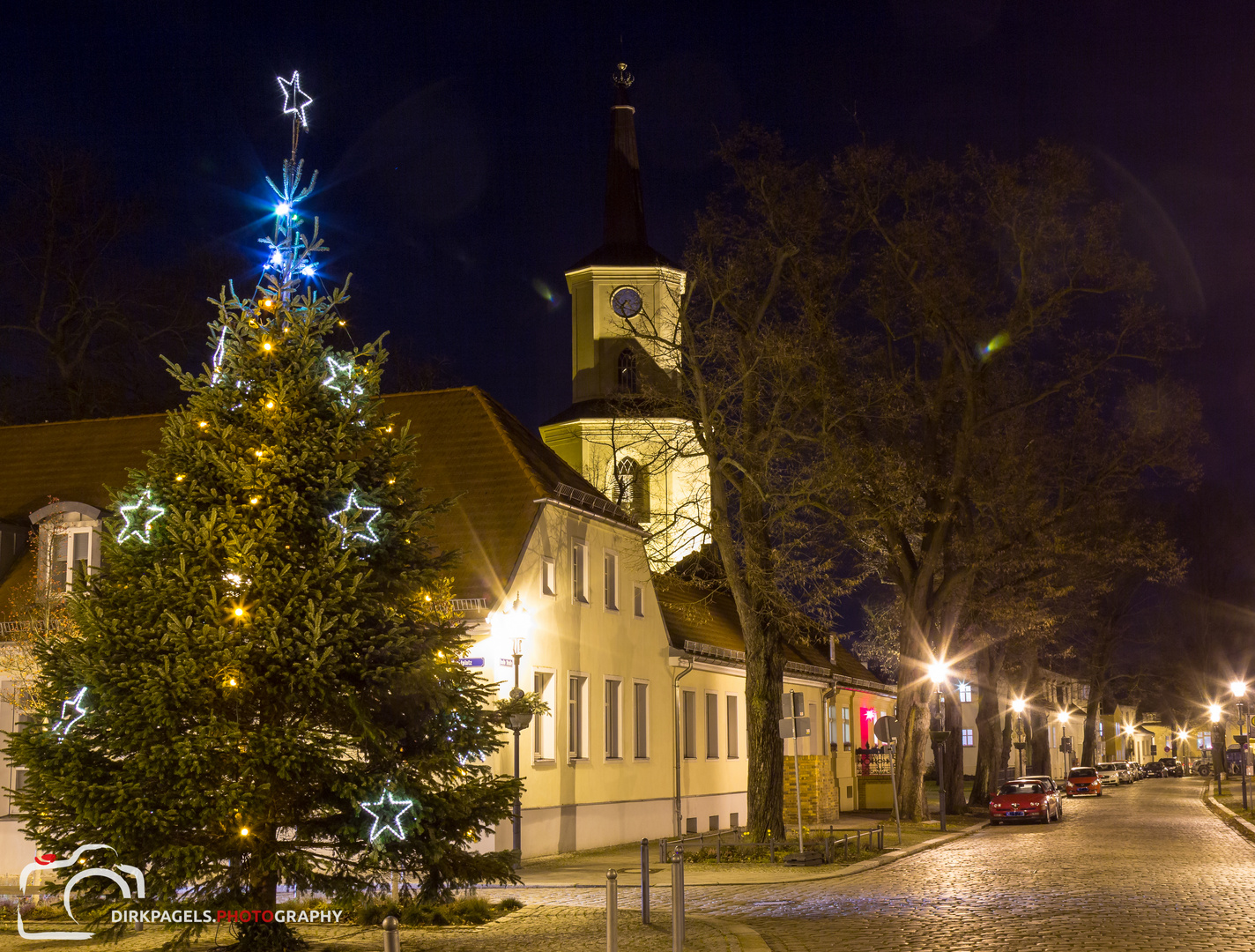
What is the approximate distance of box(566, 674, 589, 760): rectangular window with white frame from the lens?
1162 inches

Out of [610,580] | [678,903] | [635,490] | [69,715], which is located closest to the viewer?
[69,715]

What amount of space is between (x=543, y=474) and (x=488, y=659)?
513 centimetres

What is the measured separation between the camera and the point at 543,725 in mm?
28375

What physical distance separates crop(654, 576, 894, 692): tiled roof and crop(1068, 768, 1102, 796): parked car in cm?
2401

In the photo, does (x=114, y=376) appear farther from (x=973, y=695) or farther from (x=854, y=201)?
(x=973, y=695)

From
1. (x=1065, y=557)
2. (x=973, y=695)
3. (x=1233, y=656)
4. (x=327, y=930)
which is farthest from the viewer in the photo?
(x=973, y=695)

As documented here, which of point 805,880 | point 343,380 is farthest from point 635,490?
point 343,380

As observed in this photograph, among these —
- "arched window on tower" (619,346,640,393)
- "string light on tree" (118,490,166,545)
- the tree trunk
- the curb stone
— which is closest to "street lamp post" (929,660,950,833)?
the curb stone

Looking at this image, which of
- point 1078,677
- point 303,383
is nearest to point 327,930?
point 303,383

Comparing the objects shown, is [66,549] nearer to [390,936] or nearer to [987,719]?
[390,936]

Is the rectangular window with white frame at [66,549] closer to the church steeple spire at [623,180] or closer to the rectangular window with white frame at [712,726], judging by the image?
the rectangular window with white frame at [712,726]

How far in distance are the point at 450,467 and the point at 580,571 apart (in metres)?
3.63

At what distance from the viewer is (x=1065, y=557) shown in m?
39.5

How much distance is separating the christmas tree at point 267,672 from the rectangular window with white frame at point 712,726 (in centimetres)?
2395
